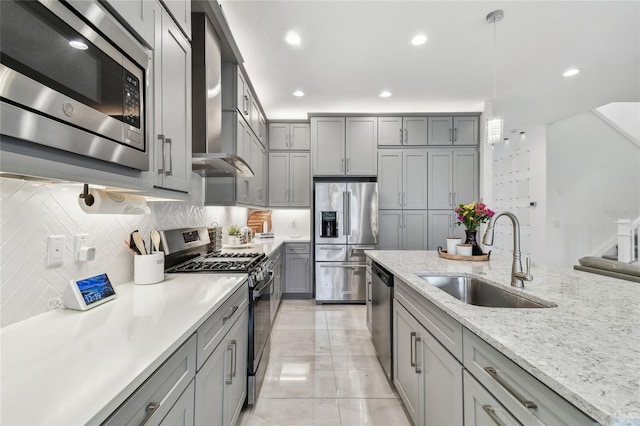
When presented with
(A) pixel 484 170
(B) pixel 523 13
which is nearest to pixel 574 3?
(B) pixel 523 13

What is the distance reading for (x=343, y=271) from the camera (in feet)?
13.1

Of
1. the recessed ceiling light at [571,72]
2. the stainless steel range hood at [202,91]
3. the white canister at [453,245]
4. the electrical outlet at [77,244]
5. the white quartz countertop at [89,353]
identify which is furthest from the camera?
the recessed ceiling light at [571,72]

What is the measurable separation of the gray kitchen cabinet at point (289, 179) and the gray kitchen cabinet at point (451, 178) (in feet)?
6.52

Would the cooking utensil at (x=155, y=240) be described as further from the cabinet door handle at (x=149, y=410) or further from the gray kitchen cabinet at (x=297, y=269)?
the gray kitchen cabinet at (x=297, y=269)

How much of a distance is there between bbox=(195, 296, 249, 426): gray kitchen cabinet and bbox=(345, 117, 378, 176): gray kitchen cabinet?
3006 millimetres

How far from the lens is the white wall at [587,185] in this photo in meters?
5.54

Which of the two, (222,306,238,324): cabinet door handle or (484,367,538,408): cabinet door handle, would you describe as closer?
(484,367,538,408): cabinet door handle

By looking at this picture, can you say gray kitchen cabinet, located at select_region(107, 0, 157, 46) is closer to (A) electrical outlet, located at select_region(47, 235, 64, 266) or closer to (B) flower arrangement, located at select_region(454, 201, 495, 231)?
(A) electrical outlet, located at select_region(47, 235, 64, 266)

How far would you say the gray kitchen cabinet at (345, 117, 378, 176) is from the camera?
4.18 m

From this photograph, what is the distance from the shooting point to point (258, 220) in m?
4.40

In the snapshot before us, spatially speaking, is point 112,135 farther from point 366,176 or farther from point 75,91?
point 366,176

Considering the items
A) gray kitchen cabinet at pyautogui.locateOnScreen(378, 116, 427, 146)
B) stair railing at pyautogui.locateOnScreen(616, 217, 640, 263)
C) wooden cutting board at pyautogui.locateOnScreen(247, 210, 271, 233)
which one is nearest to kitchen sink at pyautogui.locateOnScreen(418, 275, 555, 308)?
gray kitchen cabinet at pyautogui.locateOnScreen(378, 116, 427, 146)

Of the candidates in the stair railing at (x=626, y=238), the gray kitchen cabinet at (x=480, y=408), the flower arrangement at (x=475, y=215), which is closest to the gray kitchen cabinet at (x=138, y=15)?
the gray kitchen cabinet at (x=480, y=408)

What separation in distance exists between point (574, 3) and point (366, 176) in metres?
2.73
